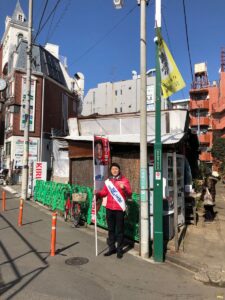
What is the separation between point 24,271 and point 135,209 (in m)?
3.42

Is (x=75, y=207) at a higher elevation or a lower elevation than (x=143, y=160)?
lower

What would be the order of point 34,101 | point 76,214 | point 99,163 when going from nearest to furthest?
point 99,163 → point 76,214 → point 34,101

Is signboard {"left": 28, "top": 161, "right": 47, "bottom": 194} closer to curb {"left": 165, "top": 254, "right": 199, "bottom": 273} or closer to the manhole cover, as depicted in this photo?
the manhole cover

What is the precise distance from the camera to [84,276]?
5.89 metres

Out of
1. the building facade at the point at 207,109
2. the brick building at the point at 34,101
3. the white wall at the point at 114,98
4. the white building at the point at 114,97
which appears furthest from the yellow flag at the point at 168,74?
the building facade at the point at 207,109

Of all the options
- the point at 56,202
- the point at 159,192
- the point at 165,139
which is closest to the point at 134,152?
the point at 165,139

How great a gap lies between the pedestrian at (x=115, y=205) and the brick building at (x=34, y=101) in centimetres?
2058

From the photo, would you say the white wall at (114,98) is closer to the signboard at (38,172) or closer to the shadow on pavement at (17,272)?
the signboard at (38,172)

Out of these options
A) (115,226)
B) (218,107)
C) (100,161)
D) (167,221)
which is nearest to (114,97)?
(218,107)

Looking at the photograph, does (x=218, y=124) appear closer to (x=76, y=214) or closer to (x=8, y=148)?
(x=8, y=148)

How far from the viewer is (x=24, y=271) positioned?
599 cm

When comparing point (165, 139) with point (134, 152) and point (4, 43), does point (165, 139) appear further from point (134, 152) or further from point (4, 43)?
point (4, 43)

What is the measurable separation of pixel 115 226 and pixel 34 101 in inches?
1006

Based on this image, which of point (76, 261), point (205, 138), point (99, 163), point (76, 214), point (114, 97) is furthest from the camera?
point (205, 138)
